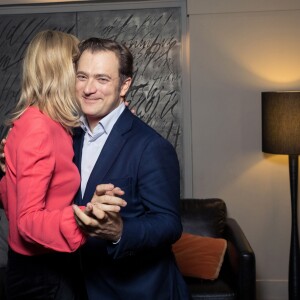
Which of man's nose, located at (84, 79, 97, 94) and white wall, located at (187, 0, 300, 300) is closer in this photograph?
man's nose, located at (84, 79, 97, 94)

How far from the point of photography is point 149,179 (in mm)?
1640

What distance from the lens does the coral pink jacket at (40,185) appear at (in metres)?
1.47

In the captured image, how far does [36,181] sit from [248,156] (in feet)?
10.2

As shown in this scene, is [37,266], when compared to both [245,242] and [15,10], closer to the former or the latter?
[245,242]

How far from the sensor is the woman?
1.51m

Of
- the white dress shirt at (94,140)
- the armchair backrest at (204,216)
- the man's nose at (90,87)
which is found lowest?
the armchair backrest at (204,216)

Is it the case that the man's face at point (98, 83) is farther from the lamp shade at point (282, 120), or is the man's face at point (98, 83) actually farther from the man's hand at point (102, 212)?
the lamp shade at point (282, 120)

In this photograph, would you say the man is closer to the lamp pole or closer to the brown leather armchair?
the brown leather armchair

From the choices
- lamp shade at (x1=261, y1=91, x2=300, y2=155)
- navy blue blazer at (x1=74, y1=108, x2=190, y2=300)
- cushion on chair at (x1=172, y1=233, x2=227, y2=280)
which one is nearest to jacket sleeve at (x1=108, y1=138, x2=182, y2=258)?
navy blue blazer at (x1=74, y1=108, x2=190, y2=300)

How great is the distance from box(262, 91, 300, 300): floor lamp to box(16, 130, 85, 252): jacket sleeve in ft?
8.21

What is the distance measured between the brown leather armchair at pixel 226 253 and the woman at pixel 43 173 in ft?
5.72

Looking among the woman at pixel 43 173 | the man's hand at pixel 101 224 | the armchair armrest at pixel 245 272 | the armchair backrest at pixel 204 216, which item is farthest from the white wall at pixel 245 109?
the man's hand at pixel 101 224

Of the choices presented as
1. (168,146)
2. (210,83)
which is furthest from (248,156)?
(168,146)

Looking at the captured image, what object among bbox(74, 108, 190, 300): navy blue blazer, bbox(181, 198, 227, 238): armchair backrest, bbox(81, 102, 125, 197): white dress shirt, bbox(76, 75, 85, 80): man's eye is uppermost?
bbox(76, 75, 85, 80): man's eye
